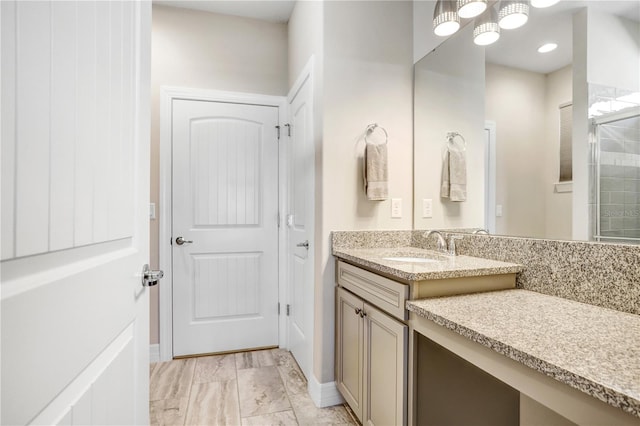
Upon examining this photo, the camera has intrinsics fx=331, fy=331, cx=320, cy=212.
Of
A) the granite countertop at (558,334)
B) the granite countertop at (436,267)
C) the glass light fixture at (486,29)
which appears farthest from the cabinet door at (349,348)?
the glass light fixture at (486,29)

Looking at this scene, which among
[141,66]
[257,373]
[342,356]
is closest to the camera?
[141,66]

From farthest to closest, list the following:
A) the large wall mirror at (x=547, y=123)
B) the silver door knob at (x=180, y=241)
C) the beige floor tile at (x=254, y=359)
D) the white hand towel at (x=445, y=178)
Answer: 1. the silver door knob at (x=180, y=241)
2. the beige floor tile at (x=254, y=359)
3. the white hand towel at (x=445, y=178)
4. the large wall mirror at (x=547, y=123)

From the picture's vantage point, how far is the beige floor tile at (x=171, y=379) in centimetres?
207

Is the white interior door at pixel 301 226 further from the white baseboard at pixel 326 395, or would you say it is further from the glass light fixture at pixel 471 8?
the glass light fixture at pixel 471 8

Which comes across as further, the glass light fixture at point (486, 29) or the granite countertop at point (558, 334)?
the glass light fixture at point (486, 29)

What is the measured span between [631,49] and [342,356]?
5.90ft

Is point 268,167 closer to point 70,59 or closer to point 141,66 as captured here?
point 141,66

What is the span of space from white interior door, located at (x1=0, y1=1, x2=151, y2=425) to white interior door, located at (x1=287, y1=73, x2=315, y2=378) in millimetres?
1321

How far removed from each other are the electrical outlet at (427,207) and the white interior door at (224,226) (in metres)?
1.25

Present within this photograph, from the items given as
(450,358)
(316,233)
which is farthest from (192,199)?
(450,358)

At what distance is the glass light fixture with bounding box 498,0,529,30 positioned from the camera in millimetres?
1471

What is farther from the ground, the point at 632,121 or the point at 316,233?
the point at 632,121

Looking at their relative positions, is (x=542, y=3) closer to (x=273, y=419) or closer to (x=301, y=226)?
(x=301, y=226)

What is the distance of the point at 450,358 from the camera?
1.35m
